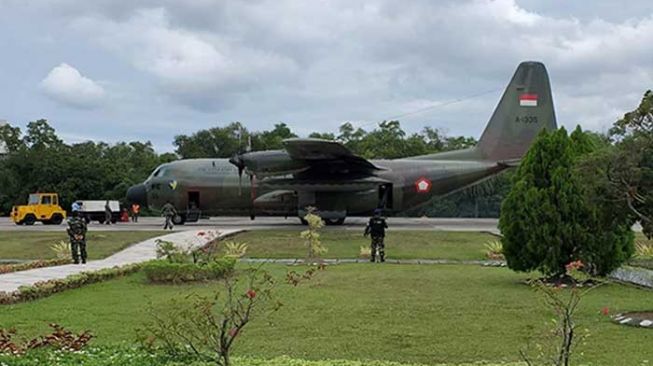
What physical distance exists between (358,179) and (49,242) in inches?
517

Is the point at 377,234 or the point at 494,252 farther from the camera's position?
the point at 494,252

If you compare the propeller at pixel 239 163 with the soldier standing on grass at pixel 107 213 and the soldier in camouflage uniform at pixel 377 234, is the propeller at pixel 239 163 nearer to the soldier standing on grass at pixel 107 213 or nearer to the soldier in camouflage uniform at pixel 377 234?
the soldier standing on grass at pixel 107 213

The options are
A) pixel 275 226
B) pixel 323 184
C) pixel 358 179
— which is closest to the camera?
pixel 323 184

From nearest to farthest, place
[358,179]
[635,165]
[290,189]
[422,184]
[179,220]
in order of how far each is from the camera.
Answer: [635,165], [358,179], [290,189], [422,184], [179,220]

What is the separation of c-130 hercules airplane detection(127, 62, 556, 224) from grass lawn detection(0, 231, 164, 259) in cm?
563

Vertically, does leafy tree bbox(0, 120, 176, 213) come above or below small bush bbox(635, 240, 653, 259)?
above

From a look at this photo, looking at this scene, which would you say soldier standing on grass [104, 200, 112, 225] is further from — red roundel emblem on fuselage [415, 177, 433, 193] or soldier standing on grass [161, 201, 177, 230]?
red roundel emblem on fuselage [415, 177, 433, 193]

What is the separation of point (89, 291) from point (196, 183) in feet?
66.5

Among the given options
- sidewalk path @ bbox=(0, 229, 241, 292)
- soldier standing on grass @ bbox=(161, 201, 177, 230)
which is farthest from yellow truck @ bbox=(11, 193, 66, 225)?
sidewalk path @ bbox=(0, 229, 241, 292)

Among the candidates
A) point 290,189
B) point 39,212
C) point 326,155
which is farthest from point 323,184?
point 39,212

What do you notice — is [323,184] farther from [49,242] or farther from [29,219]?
[29,219]

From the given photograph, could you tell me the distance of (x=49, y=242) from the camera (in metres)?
24.7

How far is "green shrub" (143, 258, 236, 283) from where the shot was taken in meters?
15.0

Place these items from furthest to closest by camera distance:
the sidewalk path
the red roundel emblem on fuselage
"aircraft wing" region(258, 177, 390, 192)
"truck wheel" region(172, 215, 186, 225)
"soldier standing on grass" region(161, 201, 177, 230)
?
"truck wheel" region(172, 215, 186, 225)
the red roundel emblem on fuselage
"aircraft wing" region(258, 177, 390, 192)
"soldier standing on grass" region(161, 201, 177, 230)
the sidewalk path
